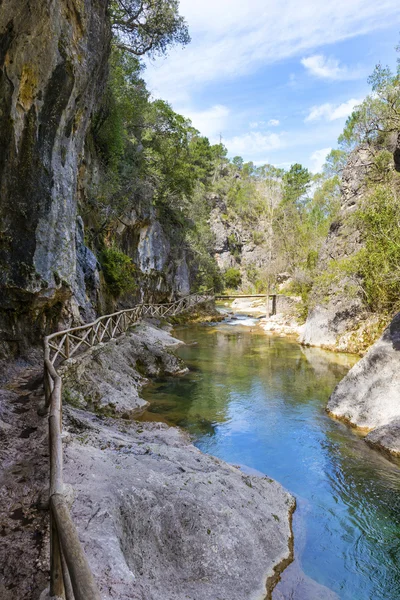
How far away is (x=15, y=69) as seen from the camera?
9617 millimetres

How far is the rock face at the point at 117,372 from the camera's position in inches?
426

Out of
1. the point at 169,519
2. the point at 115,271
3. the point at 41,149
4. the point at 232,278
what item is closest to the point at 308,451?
the point at 169,519

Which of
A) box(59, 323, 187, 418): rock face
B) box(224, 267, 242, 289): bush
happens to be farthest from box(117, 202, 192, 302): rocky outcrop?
box(224, 267, 242, 289): bush

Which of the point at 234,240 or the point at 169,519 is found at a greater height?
the point at 234,240

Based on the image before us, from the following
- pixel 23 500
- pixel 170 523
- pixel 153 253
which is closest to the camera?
pixel 23 500

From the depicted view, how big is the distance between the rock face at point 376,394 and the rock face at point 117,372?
667 cm

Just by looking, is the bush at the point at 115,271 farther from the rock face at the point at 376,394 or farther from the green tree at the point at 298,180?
the green tree at the point at 298,180

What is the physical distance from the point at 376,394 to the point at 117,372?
8689 millimetres

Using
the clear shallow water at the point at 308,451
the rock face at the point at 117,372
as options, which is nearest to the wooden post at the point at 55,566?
the clear shallow water at the point at 308,451

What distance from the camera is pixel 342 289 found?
24.0 m

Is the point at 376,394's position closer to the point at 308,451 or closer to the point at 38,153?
the point at 308,451

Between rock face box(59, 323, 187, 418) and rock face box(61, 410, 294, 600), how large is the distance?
340 cm

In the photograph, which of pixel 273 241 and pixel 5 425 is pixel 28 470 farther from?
pixel 273 241

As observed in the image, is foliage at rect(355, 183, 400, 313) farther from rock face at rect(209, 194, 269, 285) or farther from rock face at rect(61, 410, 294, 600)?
rock face at rect(209, 194, 269, 285)
